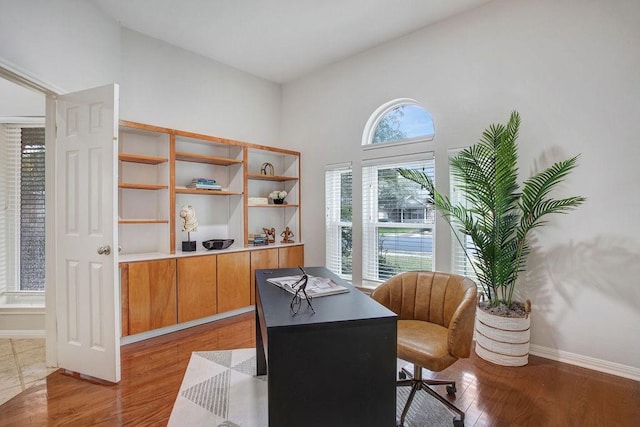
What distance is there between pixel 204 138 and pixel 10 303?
2639 millimetres

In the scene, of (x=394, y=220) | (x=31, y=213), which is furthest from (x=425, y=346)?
(x=31, y=213)

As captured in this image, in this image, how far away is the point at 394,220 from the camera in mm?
3711

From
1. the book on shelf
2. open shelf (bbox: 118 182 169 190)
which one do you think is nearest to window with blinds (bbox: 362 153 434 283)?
the book on shelf

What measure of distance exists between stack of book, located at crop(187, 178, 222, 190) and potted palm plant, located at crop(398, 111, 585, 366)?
2565mm

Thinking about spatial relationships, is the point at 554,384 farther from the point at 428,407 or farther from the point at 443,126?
the point at 443,126

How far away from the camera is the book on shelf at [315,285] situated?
1751 millimetres

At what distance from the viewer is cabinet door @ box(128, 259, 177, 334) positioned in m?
2.97

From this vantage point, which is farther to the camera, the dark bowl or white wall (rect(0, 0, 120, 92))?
the dark bowl

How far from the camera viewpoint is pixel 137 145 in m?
3.40

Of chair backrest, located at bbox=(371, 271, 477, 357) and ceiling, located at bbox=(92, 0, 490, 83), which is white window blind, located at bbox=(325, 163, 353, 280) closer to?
ceiling, located at bbox=(92, 0, 490, 83)

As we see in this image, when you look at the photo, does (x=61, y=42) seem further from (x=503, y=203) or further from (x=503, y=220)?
(x=503, y=220)

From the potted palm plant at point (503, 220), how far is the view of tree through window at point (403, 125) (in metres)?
0.80

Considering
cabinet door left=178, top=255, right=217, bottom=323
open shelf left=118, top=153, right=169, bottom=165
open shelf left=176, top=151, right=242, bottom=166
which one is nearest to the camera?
open shelf left=118, top=153, right=169, bottom=165

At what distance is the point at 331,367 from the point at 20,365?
2865mm
